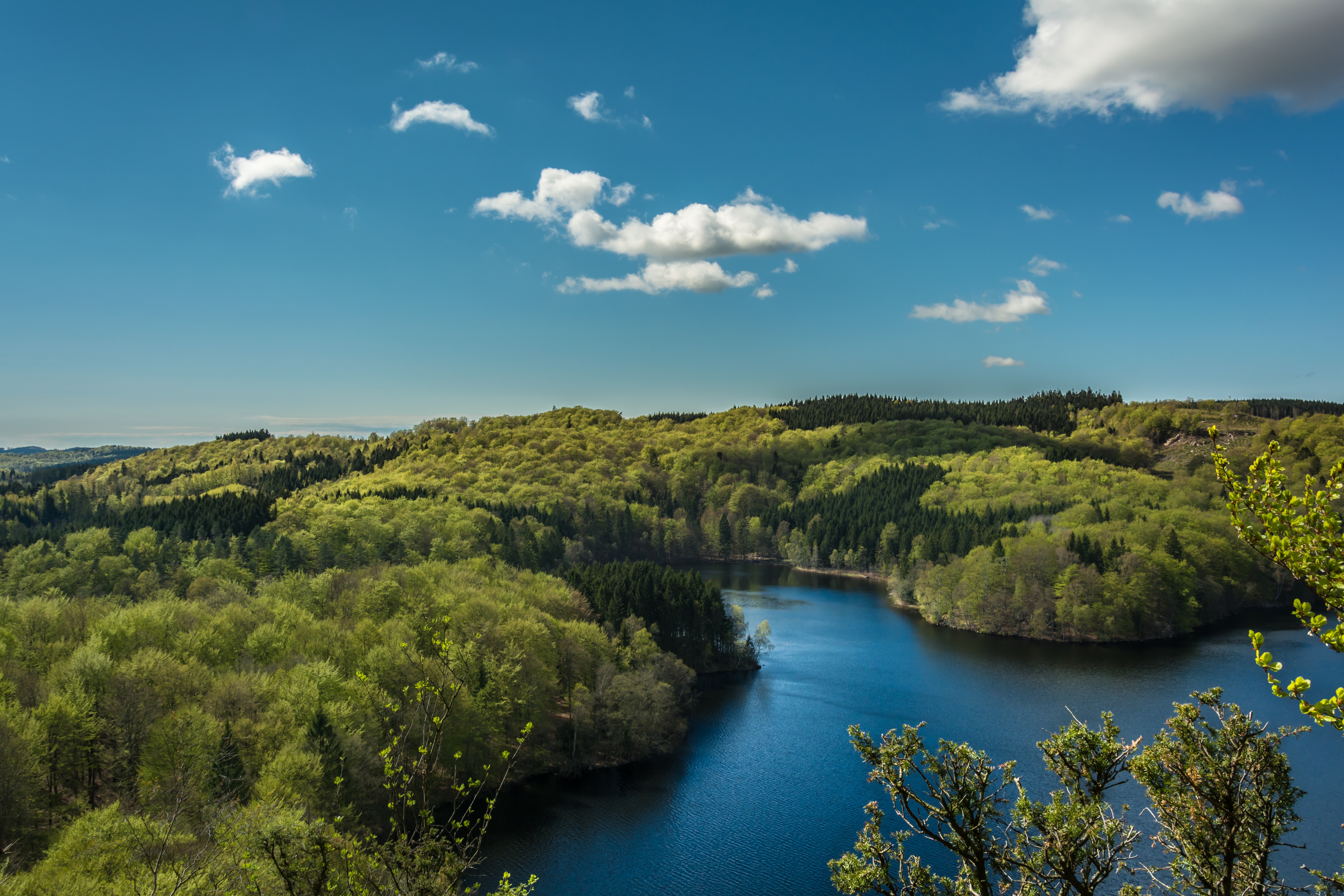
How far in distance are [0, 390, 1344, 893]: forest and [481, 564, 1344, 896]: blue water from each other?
3.27 meters

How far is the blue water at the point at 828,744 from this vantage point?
1247 inches

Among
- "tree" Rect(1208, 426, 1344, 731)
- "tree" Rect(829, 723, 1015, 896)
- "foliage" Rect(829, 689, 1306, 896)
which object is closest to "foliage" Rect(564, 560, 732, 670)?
"tree" Rect(829, 723, 1015, 896)

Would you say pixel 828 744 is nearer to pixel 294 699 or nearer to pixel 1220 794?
pixel 294 699

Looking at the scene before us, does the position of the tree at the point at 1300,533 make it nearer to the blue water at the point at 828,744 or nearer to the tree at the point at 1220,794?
the tree at the point at 1220,794

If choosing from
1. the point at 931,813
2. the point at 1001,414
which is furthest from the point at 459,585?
Answer: the point at 1001,414

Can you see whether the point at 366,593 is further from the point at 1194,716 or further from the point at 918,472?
the point at 918,472

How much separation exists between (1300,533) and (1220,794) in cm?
483

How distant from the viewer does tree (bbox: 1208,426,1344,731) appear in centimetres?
556

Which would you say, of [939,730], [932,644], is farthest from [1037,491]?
[939,730]

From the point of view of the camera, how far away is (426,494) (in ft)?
388

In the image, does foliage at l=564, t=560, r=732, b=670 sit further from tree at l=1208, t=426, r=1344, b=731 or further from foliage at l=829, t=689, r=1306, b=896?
tree at l=1208, t=426, r=1344, b=731

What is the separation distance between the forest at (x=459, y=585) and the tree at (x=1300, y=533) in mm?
528

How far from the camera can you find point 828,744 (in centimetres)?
4422

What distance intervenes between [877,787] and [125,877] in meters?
33.9
